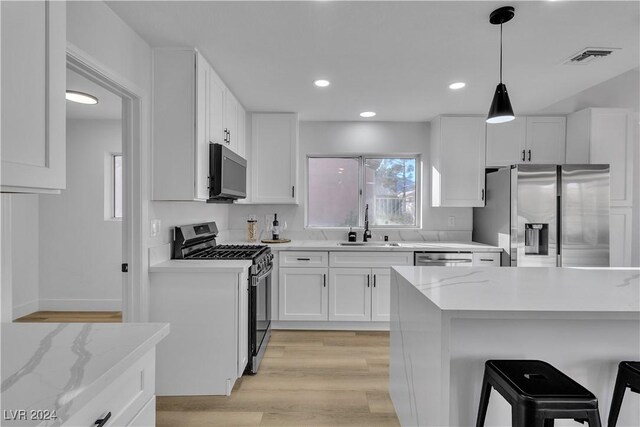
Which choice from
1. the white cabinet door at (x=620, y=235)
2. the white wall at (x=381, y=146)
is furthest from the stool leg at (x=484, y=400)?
the white cabinet door at (x=620, y=235)

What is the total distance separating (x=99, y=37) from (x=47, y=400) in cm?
180

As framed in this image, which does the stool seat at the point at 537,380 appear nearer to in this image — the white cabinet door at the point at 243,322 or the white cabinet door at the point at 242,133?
the white cabinet door at the point at 243,322

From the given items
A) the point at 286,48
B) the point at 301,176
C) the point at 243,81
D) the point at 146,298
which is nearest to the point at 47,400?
the point at 146,298

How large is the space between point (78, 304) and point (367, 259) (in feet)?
11.4

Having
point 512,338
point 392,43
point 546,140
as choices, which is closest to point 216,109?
point 392,43

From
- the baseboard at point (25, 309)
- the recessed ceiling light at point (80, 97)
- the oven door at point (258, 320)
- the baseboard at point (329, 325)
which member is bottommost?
the baseboard at point (329, 325)

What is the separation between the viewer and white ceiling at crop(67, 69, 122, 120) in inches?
119

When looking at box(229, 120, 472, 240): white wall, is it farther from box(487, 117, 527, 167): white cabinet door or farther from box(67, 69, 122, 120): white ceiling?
box(67, 69, 122, 120): white ceiling

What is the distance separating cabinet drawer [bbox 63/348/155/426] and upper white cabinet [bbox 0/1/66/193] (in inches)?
21.5

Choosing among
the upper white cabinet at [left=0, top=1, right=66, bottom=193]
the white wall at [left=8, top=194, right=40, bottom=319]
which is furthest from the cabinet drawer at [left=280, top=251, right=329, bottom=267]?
the white wall at [left=8, top=194, right=40, bottom=319]

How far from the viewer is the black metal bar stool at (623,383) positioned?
50.6 inches

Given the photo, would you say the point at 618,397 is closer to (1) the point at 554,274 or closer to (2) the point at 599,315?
(2) the point at 599,315

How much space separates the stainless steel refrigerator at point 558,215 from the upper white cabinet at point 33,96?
136 inches

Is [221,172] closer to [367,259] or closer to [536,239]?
[367,259]
